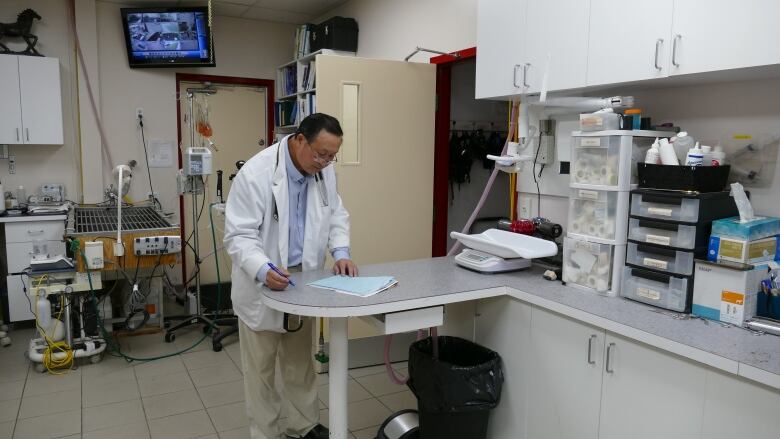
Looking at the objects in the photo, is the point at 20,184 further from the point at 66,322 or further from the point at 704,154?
the point at 704,154

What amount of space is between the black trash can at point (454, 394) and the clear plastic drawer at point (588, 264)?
482mm

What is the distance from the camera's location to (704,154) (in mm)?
2023

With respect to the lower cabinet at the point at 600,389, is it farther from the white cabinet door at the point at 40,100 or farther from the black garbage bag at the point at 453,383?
the white cabinet door at the point at 40,100

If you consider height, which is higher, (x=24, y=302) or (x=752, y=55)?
(x=752, y=55)

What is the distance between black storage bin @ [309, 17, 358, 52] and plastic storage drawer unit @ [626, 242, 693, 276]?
3.27 m

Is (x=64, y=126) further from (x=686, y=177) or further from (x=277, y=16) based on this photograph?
(x=686, y=177)

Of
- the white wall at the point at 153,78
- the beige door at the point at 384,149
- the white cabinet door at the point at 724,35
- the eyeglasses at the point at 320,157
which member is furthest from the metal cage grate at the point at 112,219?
the white cabinet door at the point at 724,35

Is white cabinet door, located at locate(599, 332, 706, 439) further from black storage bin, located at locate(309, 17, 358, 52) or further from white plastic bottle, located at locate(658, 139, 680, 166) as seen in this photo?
black storage bin, located at locate(309, 17, 358, 52)

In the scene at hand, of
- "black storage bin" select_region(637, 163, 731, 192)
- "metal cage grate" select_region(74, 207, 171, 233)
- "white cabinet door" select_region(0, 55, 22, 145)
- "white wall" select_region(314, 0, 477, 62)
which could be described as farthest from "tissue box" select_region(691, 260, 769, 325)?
"white cabinet door" select_region(0, 55, 22, 145)

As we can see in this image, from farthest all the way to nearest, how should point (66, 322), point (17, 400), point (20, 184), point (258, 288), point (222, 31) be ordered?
point (222, 31), point (20, 184), point (66, 322), point (17, 400), point (258, 288)

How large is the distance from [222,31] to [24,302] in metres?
3.04

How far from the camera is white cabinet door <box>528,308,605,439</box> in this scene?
2.00 meters

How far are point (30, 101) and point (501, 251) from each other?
417cm

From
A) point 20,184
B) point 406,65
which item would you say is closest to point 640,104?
point 406,65
